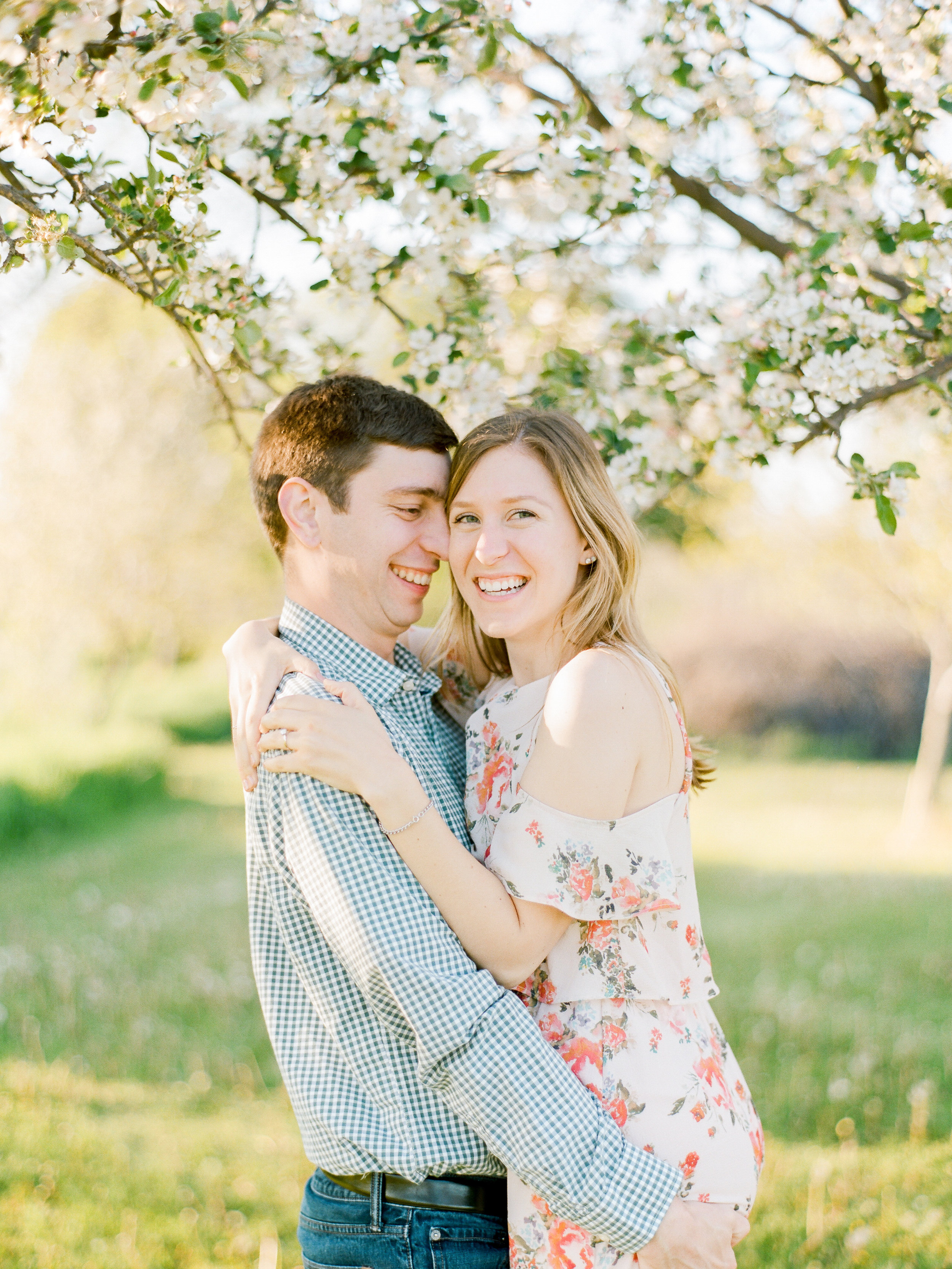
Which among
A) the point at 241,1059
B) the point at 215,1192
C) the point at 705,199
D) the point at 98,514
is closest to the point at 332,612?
the point at 705,199

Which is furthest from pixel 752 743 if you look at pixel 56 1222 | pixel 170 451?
pixel 56 1222

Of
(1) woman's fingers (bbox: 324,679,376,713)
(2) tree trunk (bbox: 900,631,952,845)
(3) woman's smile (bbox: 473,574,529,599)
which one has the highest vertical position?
(3) woman's smile (bbox: 473,574,529,599)

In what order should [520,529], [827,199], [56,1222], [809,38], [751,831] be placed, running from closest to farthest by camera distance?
[520,529]
[809,38]
[827,199]
[56,1222]
[751,831]

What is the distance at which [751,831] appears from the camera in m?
12.8

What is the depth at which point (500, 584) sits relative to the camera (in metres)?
2.31

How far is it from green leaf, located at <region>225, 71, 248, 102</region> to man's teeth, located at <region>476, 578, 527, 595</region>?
1027 millimetres

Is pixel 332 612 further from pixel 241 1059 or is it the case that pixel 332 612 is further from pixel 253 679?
pixel 241 1059

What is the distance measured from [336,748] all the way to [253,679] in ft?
1.50

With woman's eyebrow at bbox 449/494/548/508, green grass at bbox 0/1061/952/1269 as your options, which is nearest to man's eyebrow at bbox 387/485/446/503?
woman's eyebrow at bbox 449/494/548/508

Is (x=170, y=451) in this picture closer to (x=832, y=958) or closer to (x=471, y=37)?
(x=832, y=958)

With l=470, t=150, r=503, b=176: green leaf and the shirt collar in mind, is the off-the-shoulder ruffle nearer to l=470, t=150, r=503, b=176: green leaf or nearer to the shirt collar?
the shirt collar

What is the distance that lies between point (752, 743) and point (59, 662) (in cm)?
1191

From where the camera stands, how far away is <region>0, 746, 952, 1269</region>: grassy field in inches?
167

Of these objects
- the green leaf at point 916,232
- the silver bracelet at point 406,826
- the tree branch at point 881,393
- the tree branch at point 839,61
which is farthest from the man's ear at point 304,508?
the tree branch at point 839,61
